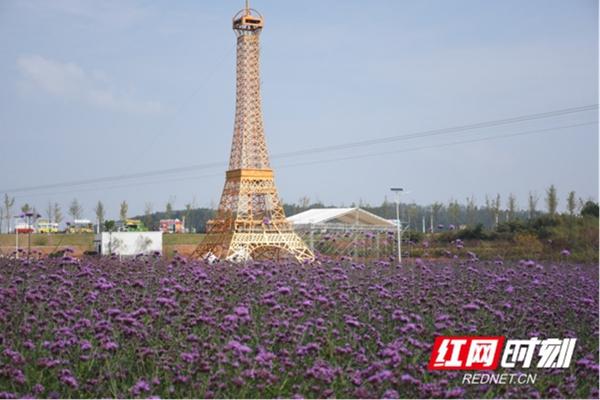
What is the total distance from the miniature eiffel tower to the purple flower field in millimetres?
19449

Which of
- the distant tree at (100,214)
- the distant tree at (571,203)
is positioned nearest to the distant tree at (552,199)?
the distant tree at (571,203)

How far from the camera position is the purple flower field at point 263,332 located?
381cm

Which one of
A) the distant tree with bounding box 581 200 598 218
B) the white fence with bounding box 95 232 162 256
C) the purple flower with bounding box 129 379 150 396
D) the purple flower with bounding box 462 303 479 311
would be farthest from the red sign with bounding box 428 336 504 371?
the white fence with bounding box 95 232 162 256

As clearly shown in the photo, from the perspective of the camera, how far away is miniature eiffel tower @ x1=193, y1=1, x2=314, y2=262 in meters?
26.9

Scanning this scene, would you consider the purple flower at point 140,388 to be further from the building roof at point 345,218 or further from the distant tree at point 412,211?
the distant tree at point 412,211

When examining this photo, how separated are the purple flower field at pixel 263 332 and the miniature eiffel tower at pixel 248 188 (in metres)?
19.4

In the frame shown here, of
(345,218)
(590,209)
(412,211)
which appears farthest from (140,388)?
(412,211)

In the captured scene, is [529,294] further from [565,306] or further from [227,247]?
[227,247]

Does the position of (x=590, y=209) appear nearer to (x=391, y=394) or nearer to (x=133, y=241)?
(x=133, y=241)

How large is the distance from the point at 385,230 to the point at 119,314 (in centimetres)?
2142

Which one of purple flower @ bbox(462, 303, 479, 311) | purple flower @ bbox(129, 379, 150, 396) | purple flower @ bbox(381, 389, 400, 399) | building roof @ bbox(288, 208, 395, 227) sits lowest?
purple flower @ bbox(381, 389, 400, 399)

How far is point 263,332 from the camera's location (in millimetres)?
4582

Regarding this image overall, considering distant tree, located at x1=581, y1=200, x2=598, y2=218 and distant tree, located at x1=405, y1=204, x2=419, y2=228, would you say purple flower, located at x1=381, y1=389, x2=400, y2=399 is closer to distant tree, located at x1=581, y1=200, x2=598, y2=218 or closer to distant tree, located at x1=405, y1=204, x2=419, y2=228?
distant tree, located at x1=581, y1=200, x2=598, y2=218

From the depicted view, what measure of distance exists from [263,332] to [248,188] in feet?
77.5
